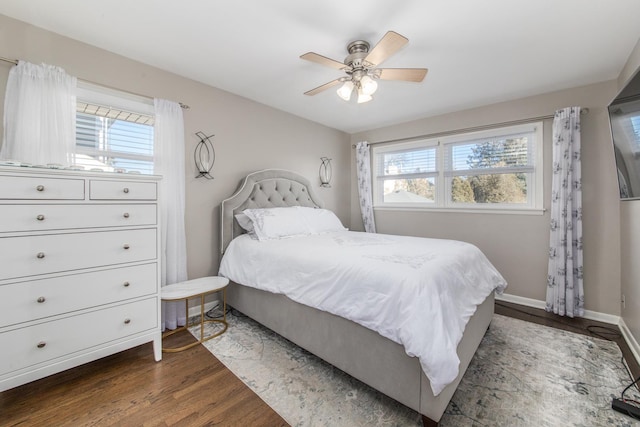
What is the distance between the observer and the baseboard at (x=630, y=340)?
6.63 ft

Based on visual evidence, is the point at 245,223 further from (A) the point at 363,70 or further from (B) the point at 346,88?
(A) the point at 363,70

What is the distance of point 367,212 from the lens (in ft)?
14.5

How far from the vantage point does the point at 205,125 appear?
286 cm

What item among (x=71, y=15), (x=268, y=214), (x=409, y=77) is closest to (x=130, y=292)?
(x=268, y=214)

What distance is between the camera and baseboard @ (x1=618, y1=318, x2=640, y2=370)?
2.02m

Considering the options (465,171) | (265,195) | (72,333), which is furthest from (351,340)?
(465,171)

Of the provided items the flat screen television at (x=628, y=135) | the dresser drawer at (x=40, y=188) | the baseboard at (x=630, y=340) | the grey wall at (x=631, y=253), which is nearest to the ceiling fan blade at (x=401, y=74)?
the flat screen television at (x=628, y=135)

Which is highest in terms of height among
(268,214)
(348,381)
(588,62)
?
(588,62)

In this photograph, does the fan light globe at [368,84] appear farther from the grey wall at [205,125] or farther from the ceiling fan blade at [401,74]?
the grey wall at [205,125]

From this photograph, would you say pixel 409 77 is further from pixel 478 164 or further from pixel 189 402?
pixel 189 402

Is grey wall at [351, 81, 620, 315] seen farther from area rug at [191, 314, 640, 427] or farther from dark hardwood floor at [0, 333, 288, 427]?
dark hardwood floor at [0, 333, 288, 427]

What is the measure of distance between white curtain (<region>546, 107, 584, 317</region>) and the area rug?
0.56 m

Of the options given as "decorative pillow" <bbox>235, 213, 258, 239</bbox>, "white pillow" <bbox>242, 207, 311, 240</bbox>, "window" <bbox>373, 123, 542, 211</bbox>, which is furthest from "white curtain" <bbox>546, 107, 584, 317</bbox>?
"decorative pillow" <bbox>235, 213, 258, 239</bbox>

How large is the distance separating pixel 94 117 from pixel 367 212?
140 inches
